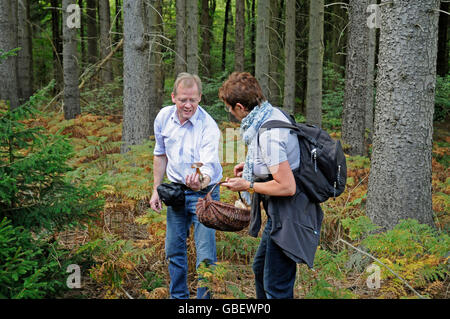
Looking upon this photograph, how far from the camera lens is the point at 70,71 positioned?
12.1m

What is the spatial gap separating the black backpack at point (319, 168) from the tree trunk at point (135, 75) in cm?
591

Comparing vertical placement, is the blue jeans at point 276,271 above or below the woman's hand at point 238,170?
below

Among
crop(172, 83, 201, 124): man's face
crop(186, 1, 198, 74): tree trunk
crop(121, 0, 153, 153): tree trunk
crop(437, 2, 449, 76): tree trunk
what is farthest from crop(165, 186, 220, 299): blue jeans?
crop(437, 2, 449, 76): tree trunk

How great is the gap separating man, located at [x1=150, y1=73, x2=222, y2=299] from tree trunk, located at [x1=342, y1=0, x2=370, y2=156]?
6.07 metres

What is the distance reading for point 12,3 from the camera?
13.5m

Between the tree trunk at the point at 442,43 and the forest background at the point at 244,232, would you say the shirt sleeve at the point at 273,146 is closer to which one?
the forest background at the point at 244,232

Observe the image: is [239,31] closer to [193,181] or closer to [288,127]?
[193,181]

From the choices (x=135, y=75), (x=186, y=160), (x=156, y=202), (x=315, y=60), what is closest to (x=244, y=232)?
(x=156, y=202)

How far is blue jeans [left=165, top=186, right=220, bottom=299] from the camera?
11.3ft

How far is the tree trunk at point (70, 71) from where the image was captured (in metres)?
11.9

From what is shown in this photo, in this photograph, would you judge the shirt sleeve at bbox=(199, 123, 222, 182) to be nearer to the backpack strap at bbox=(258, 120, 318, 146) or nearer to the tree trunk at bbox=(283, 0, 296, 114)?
the backpack strap at bbox=(258, 120, 318, 146)

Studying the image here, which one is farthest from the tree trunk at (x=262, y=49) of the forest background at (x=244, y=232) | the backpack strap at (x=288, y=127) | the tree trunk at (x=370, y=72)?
the backpack strap at (x=288, y=127)

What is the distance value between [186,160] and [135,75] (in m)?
5.04
